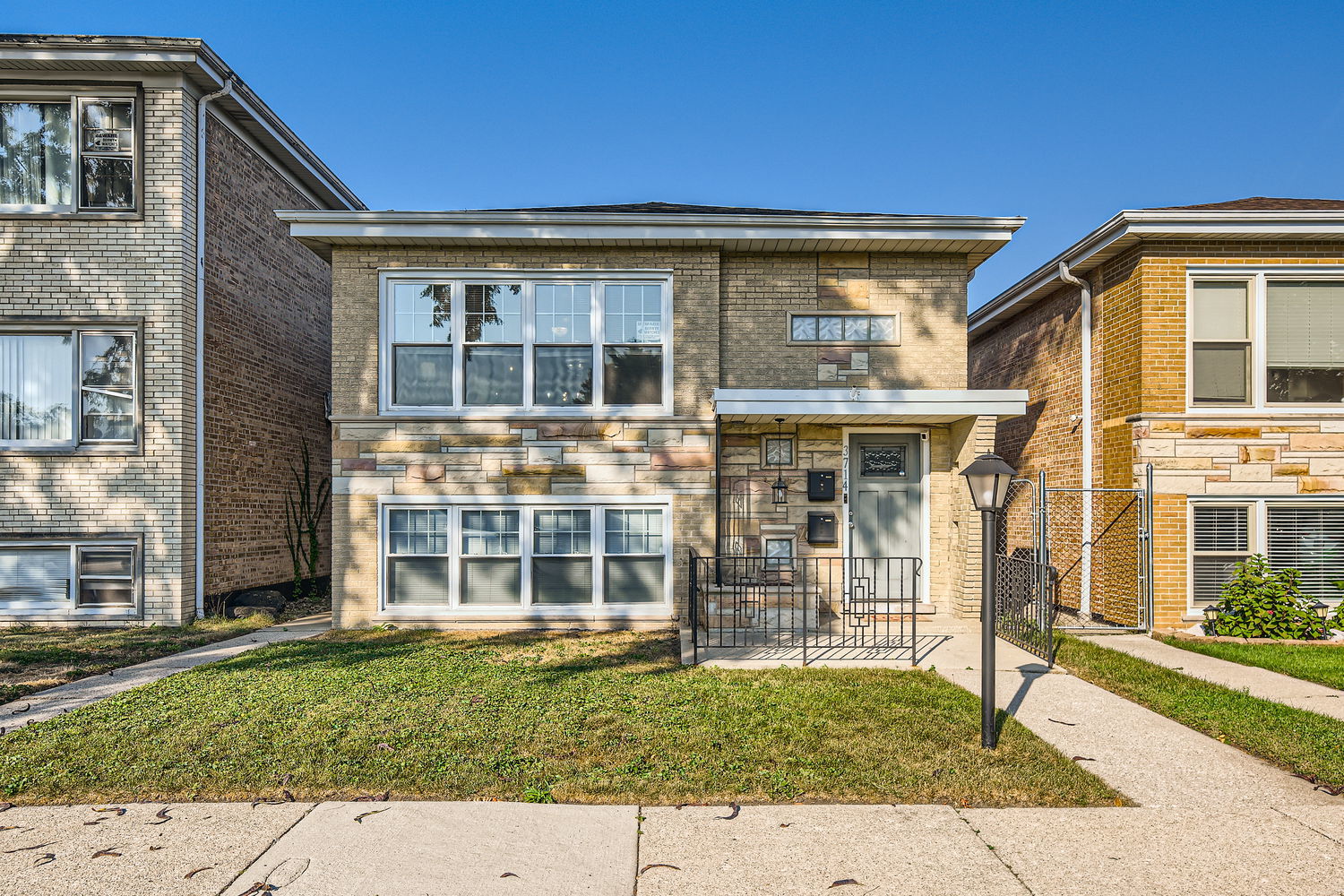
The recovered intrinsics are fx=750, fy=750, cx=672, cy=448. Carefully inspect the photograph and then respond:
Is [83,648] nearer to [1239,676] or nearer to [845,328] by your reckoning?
[845,328]

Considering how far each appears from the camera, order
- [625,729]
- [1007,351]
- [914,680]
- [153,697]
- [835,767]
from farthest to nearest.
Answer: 1. [1007,351]
2. [914,680]
3. [153,697]
4. [625,729]
5. [835,767]

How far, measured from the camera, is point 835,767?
4426mm

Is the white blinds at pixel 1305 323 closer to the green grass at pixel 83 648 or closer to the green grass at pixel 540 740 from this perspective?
the green grass at pixel 540 740

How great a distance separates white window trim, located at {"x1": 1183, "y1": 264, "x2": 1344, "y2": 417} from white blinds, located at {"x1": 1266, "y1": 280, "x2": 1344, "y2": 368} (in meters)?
0.12

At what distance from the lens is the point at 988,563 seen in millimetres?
4844

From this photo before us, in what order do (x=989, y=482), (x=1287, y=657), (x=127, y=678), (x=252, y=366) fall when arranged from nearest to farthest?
1. (x=989, y=482)
2. (x=127, y=678)
3. (x=1287, y=657)
4. (x=252, y=366)

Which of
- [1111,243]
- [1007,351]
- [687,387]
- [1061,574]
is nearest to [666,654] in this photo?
[687,387]

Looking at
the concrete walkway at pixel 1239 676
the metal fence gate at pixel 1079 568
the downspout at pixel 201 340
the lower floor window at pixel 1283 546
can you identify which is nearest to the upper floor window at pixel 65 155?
the downspout at pixel 201 340

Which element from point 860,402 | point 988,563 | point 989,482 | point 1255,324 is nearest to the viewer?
point 988,563

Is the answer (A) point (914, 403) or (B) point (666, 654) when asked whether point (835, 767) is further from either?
(A) point (914, 403)

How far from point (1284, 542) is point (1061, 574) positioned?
2520 mm

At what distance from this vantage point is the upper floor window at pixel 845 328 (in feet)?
30.6

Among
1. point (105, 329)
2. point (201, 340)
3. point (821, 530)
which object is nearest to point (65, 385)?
point (105, 329)

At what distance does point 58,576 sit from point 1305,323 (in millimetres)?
15452
